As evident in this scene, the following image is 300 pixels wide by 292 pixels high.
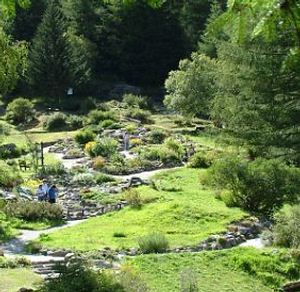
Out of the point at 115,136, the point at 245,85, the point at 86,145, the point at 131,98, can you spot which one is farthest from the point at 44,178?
the point at 131,98

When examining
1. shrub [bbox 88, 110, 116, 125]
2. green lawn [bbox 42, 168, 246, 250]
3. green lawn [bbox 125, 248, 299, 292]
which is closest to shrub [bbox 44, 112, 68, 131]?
shrub [bbox 88, 110, 116, 125]

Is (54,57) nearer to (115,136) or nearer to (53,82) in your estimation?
(53,82)

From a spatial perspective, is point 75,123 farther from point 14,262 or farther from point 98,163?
point 14,262

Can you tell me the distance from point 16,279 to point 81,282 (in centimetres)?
341

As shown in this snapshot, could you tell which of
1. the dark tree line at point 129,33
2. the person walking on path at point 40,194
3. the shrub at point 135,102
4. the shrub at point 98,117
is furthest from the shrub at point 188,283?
the dark tree line at point 129,33

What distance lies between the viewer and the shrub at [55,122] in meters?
42.0

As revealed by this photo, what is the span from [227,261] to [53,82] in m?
37.3

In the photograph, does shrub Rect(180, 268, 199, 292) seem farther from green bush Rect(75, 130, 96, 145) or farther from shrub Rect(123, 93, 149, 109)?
shrub Rect(123, 93, 149, 109)

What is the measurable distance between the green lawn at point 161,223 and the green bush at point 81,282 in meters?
5.90

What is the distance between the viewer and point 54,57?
51219 millimetres

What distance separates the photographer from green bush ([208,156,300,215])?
20944mm

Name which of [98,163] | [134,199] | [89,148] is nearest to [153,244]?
[134,199]

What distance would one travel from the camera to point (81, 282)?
1060 cm

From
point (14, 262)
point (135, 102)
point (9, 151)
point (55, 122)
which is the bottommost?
point (9, 151)
